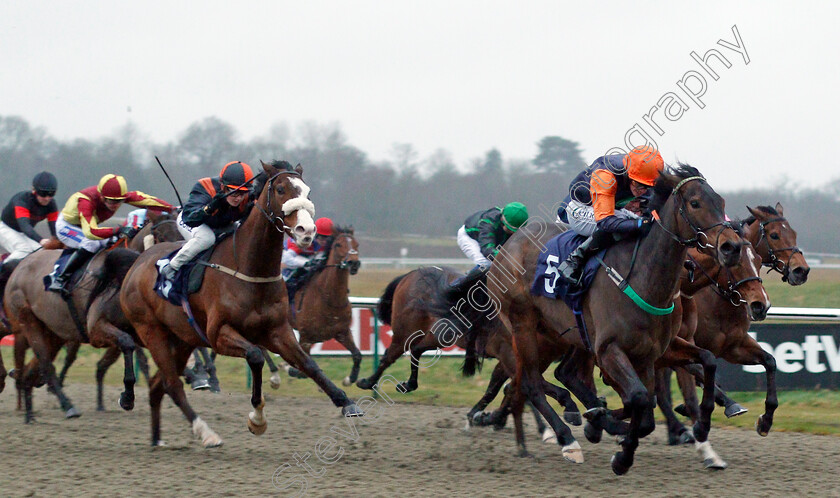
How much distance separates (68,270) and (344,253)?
12.3ft

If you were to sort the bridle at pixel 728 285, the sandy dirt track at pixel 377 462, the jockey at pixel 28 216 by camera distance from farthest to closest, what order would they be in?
the jockey at pixel 28 216 → the bridle at pixel 728 285 → the sandy dirt track at pixel 377 462

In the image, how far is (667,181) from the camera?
5016mm

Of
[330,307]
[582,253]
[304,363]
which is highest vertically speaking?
[582,253]

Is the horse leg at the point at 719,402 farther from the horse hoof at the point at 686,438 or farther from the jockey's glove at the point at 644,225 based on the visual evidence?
the jockey's glove at the point at 644,225

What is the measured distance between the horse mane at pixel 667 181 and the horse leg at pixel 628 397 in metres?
0.87

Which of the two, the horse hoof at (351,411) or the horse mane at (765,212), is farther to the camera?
the horse mane at (765,212)

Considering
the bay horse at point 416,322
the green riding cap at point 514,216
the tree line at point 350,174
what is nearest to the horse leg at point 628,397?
the bay horse at point 416,322

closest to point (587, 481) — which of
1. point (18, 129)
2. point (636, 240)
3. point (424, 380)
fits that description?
point (636, 240)

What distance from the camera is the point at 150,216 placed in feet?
27.6

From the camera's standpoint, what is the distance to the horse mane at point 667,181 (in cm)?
495

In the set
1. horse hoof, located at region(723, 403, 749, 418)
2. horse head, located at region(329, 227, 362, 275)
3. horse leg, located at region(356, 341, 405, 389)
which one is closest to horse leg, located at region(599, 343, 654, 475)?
horse hoof, located at region(723, 403, 749, 418)

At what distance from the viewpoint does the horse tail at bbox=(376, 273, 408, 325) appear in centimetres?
→ 932

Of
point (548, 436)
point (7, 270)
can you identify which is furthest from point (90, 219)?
point (548, 436)

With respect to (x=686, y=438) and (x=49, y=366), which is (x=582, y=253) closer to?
(x=686, y=438)
